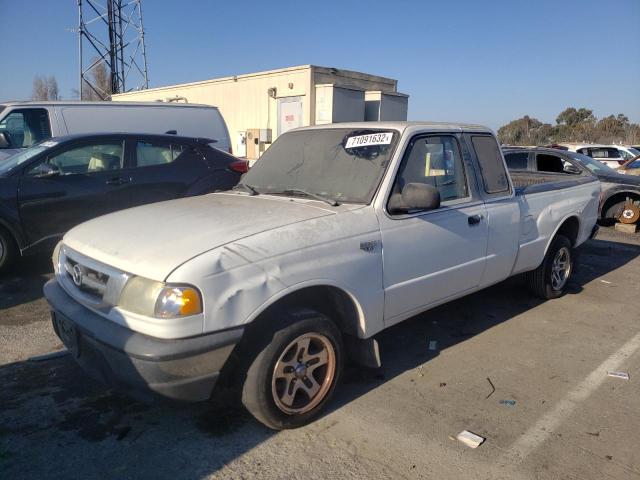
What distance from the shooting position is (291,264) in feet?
9.24

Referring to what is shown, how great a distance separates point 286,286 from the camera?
2.79 metres

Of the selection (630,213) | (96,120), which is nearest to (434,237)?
(96,120)

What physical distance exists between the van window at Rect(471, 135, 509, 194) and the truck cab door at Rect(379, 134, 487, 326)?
211 mm

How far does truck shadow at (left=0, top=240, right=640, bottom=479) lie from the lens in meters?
2.67

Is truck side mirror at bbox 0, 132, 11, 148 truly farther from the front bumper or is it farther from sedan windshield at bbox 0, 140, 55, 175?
the front bumper

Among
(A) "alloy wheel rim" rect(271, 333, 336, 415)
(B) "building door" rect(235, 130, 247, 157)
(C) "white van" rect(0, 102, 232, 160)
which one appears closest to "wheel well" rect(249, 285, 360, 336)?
(A) "alloy wheel rim" rect(271, 333, 336, 415)

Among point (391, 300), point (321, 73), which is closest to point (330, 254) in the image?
point (391, 300)

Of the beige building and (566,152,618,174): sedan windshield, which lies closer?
(566,152,618,174): sedan windshield

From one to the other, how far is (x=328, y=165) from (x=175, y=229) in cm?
133

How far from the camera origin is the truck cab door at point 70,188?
19.1 feet

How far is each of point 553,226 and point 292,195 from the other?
2.91 metres

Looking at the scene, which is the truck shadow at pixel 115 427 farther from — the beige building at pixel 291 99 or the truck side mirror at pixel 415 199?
the beige building at pixel 291 99

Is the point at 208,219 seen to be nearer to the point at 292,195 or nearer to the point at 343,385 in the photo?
the point at 292,195

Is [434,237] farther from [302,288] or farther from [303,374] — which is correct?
[303,374]
